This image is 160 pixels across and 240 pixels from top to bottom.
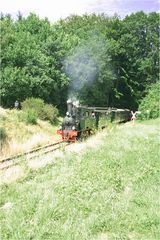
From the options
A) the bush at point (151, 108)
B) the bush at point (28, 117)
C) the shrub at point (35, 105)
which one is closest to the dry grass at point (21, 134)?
the bush at point (28, 117)

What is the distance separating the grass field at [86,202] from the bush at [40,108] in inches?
866

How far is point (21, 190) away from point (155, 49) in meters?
47.0

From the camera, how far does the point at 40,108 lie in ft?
119

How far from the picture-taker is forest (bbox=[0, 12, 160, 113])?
39969 mm

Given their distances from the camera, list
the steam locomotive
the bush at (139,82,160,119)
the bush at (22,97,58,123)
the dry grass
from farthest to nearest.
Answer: the bush at (139,82,160,119), the bush at (22,97,58,123), the steam locomotive, the dry grass

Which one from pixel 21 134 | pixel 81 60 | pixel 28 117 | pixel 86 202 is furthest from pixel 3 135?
pixel 81 60

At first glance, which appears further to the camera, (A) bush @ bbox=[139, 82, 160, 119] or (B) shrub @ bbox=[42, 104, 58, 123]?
(A) bush @ bbox=[139, 82, 160, 119]

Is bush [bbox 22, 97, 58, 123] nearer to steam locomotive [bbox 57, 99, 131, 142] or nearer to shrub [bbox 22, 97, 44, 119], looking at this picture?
shrub [bbox 22, 97, 44, 119]

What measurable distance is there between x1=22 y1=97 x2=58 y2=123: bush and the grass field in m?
22.0

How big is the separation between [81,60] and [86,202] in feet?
129

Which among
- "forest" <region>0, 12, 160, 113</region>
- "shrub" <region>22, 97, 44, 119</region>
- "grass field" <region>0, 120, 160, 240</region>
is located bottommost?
"grass field" <region>0, 120, 160, 240</region>

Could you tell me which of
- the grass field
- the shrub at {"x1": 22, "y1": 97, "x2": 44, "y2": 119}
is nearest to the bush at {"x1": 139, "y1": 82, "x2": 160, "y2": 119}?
the shrub at {"x1": 22, "y1": 97, "x2": 44, "y2": 119}

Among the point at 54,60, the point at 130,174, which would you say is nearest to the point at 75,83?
the point at 54,60

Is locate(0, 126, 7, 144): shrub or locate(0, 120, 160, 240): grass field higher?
locate(0, 120, 160, 240): grass field
